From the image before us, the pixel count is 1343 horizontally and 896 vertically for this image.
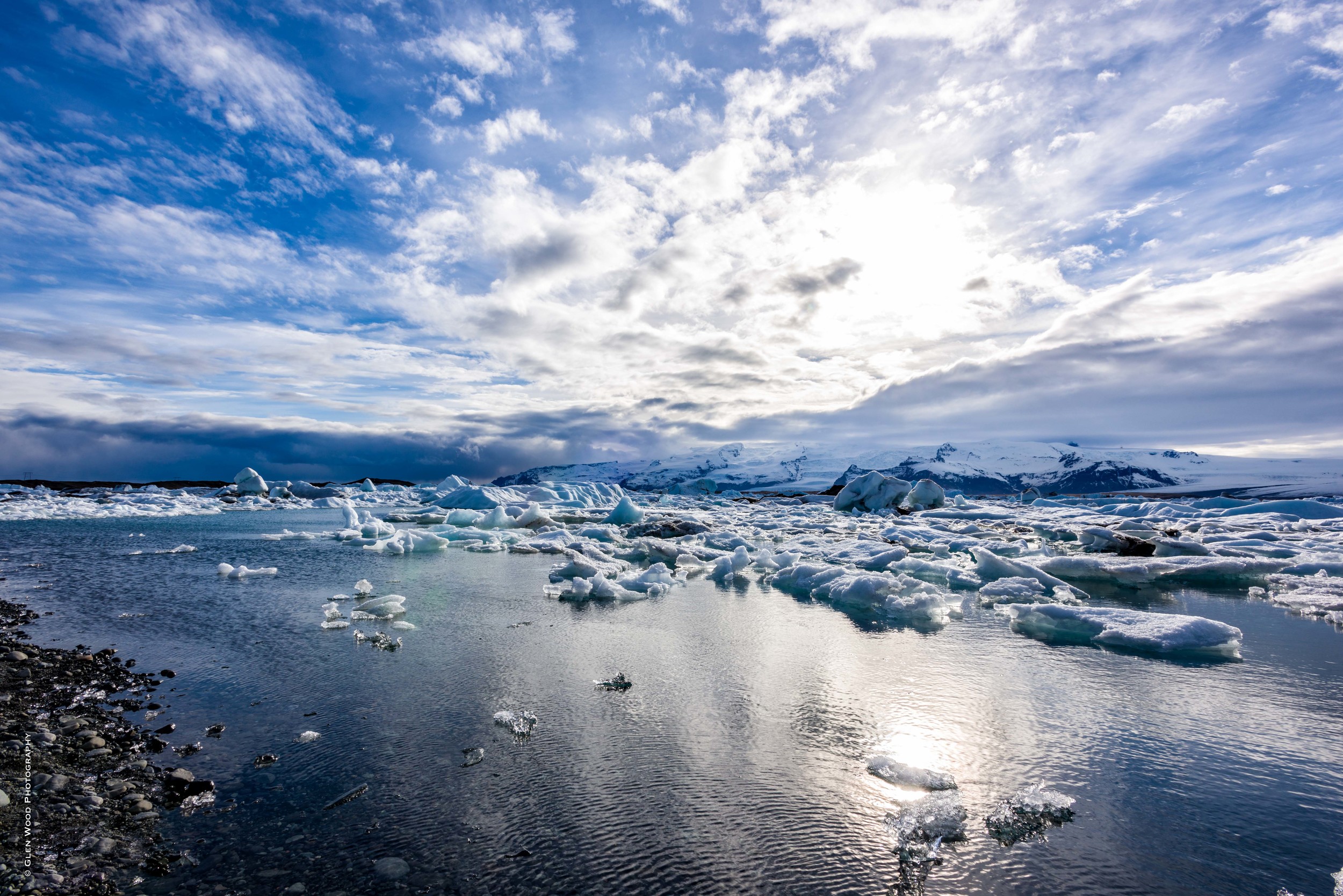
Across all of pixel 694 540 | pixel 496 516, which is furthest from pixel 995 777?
pixel 496 516

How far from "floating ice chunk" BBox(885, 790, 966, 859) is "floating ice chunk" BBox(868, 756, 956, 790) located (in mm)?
184

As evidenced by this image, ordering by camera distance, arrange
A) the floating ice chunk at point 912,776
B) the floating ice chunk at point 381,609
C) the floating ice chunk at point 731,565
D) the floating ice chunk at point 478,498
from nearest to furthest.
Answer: the floating ice chunk at point 912,776 < the floating ice chunk at point 381,609 < the floating ice chunk at point 731,565 < the floating ice chunk at point 478,498

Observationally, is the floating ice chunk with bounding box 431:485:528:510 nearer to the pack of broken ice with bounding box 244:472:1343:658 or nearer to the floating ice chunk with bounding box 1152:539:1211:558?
the pack of broken ice with bounding box 244:472:1343:658

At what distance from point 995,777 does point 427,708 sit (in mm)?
3776

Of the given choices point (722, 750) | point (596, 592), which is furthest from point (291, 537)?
point (722, 750)

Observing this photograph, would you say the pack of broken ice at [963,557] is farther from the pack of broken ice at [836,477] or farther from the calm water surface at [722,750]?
the pack of broken ice at [836,477]

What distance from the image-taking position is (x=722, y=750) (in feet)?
12.4

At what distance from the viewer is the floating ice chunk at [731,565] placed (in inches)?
428

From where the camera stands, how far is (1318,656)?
587 cm

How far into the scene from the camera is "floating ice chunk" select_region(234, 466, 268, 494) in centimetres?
4372

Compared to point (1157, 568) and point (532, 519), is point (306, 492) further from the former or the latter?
point (1157, 568)

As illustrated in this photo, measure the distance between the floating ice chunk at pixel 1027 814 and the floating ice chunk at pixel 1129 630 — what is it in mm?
3968

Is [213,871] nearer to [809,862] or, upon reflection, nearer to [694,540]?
[809,862]

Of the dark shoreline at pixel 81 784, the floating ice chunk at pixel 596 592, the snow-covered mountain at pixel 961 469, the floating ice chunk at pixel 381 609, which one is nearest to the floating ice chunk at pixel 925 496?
the floating ice chunk at pixel 596 592
